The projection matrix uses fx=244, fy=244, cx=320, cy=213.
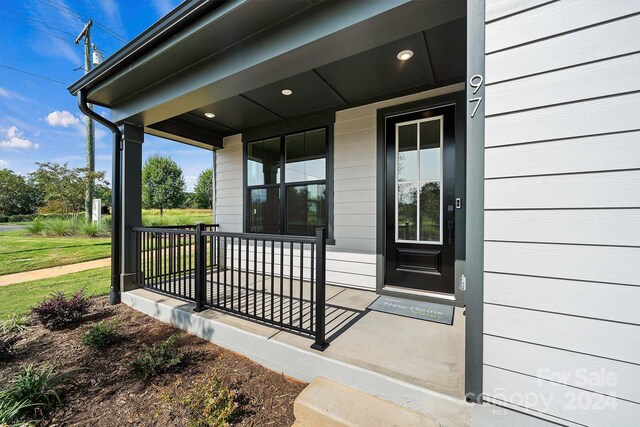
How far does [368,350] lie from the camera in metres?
1.85

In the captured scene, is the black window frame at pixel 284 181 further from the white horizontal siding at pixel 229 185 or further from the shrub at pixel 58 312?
the shrub at pixel 58 312

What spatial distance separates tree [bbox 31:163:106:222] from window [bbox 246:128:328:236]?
10.5m

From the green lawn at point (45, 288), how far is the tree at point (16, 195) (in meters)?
19.9

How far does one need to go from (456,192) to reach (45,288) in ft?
20.5

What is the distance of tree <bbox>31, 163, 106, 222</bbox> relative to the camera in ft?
33.9

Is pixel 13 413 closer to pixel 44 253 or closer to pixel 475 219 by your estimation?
pixel 475 219

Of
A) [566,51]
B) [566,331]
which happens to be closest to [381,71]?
[566,51]

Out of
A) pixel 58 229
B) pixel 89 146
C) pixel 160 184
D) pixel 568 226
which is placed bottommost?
pixel 58 229

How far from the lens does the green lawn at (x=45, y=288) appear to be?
319 cm

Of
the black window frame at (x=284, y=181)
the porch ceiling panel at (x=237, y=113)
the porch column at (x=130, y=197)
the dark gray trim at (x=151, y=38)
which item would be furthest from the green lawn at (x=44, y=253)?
the porch ceiling panel at (x=237, y=113)

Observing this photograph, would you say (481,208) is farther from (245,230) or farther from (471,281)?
(245,230)

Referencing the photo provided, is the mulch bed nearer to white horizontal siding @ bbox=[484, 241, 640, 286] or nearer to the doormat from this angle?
the doormat

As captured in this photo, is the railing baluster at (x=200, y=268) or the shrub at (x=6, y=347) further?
the railing baluster at (x=200, y=268)

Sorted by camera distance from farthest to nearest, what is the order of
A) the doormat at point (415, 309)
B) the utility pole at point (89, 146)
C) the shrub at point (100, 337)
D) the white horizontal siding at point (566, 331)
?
the utility pole at point (89, 146) < the doormat at point (415, 309) < the shrub at point (100, 337) < the white horizontal siding at point (566, 331)
